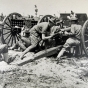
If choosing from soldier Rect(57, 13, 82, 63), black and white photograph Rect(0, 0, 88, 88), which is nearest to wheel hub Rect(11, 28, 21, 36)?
black and white photograph Rect(0, 0, 88, 88)

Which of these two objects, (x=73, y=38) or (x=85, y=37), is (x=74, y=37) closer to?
(x=73, y=38)

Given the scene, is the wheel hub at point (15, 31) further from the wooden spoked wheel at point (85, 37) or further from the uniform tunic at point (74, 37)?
the wooden spoked wheel at point (85, 37)

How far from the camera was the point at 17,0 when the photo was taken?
3203 mm

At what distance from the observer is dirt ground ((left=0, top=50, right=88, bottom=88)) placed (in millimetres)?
2234

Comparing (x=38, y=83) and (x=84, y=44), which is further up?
(x=84, y=44)

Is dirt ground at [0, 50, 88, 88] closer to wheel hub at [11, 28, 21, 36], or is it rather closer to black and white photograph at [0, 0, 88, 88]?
black and white photograph at [0, 0, 88, 88]

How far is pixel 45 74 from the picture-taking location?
2561 millimetres

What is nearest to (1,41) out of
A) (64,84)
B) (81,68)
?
(81,68)

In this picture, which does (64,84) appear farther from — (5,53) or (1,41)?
(1,41)

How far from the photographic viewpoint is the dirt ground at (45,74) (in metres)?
2.23

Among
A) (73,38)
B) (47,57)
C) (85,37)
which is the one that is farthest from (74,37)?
(47,57)

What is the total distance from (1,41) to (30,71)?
7.60 feet

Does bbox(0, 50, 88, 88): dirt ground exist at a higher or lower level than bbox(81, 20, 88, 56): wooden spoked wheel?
lower

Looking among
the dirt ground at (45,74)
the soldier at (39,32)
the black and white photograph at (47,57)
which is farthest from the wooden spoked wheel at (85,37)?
the soldier at (39,32)
